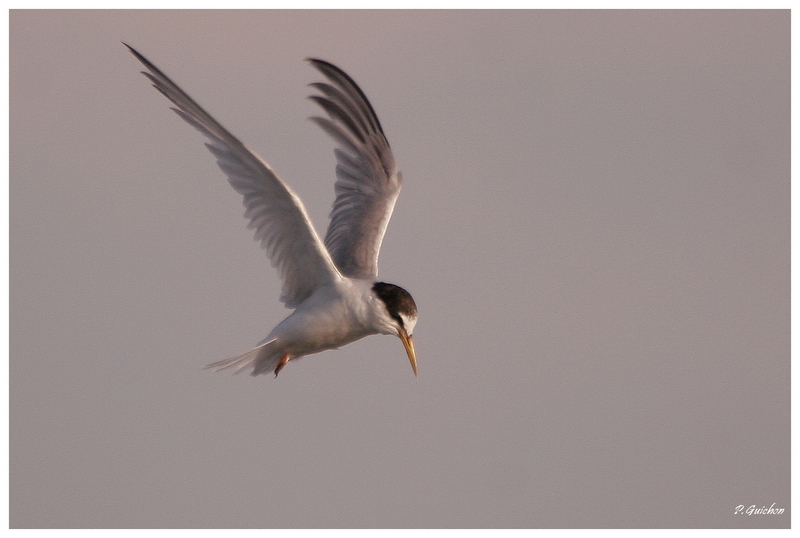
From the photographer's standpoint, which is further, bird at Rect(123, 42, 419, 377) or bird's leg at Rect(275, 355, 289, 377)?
bird's leg at Rect(275, 355, 289, 377)

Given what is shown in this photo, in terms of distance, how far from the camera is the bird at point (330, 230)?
9133mm

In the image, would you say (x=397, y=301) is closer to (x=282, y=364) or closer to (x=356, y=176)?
(x=282, y=364)

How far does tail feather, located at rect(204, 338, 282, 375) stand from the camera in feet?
34.0

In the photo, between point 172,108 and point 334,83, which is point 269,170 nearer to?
point 172,108

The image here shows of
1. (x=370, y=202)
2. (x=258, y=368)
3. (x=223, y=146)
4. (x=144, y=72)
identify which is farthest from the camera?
(x=370, y=202)

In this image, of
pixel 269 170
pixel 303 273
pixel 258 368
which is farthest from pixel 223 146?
pixel 258 368

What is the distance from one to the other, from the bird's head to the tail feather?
99 centimetres

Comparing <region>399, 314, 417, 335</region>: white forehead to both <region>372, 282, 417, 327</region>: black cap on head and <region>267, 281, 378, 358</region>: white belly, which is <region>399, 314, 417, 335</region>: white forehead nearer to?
<region>372, 282, 417, 327</region>: black cap on head

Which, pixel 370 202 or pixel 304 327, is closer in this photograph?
pixel 304 327

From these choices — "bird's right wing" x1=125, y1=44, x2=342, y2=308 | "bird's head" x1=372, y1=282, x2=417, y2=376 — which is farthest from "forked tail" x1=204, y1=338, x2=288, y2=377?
"bird's head" x1=372, y1=282, x2=417, y2=376

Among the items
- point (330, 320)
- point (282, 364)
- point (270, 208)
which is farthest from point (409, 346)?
point (270, 208)

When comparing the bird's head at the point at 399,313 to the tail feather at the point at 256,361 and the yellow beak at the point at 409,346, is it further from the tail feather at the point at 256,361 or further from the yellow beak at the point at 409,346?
the tail feather at the point at 256,361

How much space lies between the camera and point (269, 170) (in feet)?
29.2

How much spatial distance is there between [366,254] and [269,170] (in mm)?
2456
